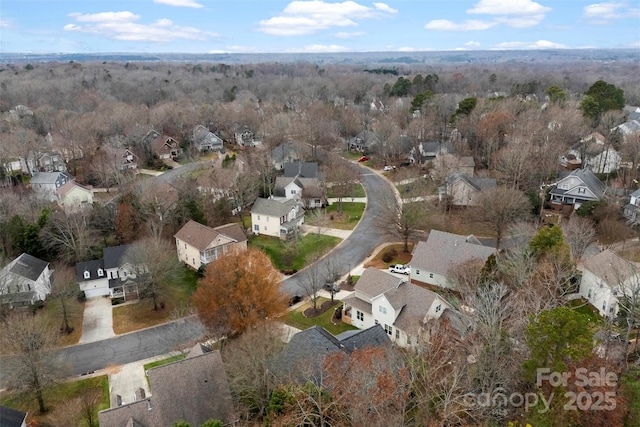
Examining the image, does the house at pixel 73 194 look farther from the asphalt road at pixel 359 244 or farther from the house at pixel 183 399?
the house at pixel 183 399

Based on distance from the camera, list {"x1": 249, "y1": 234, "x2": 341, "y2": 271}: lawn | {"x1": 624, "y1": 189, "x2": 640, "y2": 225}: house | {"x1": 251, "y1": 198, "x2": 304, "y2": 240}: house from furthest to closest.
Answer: {"x1": 251, "y1": 198, "x2": 304, "y2": 240}: house
{"x1": 624, "y1": 189, "x2": 640, "y2": 225}: house
{"x1": 249, "y1": 234, "x2": 341, "y2": 271}: lawn

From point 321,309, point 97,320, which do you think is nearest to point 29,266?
point 97,320

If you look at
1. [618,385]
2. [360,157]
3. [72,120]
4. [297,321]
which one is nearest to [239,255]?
[297,321]

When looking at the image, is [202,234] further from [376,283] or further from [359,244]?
[376,283]

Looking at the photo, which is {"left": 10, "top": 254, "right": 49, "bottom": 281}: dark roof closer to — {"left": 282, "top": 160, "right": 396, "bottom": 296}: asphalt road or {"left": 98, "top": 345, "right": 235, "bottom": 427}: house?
{"left": 282, "top": 160, "right": 396, "bottom": 296}: asphalt road

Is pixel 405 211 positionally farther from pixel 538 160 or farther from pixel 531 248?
pixel 538 160

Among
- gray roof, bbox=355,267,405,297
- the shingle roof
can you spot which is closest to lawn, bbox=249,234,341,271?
the shingle roof
